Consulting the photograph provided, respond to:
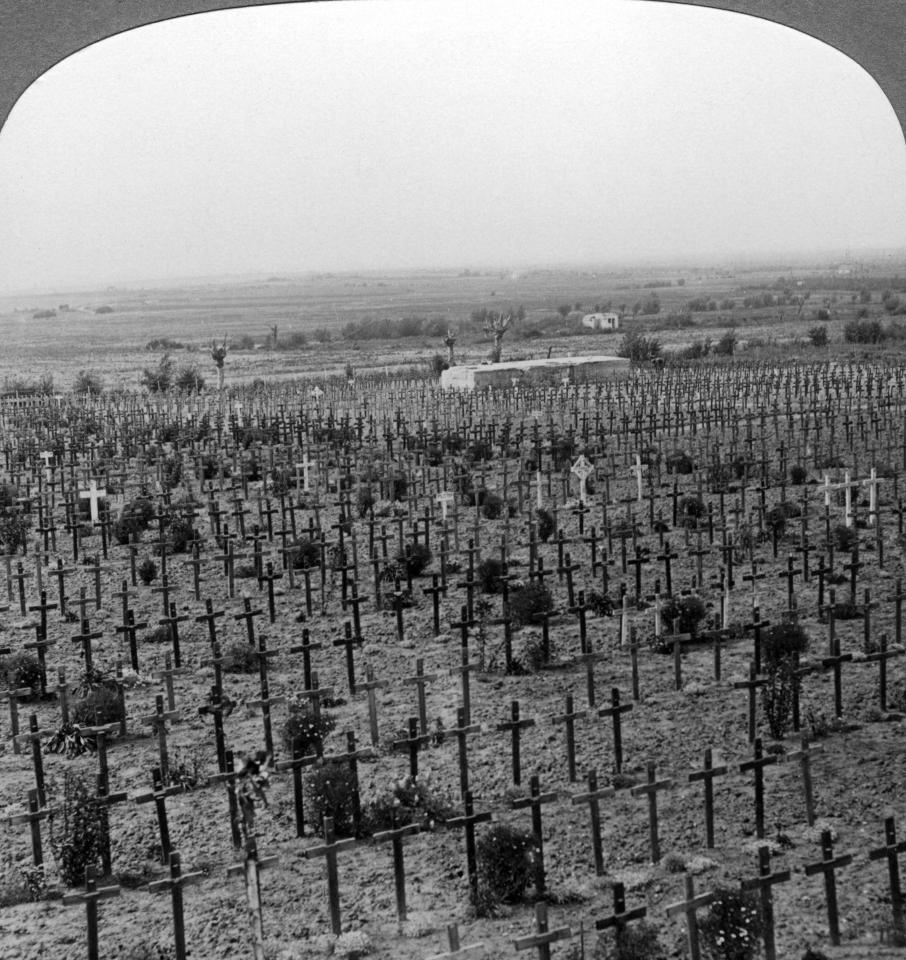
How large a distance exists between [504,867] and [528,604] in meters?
4.39

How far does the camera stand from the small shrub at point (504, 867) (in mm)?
5055

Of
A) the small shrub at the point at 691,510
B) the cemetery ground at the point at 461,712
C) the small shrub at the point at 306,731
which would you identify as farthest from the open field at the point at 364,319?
the small shrub at the point at 306,731

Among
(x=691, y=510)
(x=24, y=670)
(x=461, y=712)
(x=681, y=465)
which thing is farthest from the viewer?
(x=681, y=465)

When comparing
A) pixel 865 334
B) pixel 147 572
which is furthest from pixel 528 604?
pixel 865 334

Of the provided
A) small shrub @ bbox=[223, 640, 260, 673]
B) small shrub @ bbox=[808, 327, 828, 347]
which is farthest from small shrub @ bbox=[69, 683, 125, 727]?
small shrub @ bbox=[808, 327, 828, 347]

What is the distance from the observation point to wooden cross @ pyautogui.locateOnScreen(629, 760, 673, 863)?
529 cm

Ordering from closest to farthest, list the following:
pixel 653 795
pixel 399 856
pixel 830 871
→ pixel 830 871 → pixel 399 856 → pixel 653 795

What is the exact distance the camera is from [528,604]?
9430mm

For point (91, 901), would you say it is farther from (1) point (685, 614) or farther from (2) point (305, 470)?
(2) point (305, 470)

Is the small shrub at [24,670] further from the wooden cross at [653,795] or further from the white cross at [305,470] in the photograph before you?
the white cross at [305,470]

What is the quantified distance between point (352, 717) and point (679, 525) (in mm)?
5821

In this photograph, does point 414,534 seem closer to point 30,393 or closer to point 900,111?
point 900,111

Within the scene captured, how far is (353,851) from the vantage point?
5785 millimetres

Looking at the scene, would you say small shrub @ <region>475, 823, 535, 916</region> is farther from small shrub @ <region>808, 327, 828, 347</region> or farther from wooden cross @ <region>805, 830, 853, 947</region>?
small shrub @ <region>808, 327, 828, 347</region>
